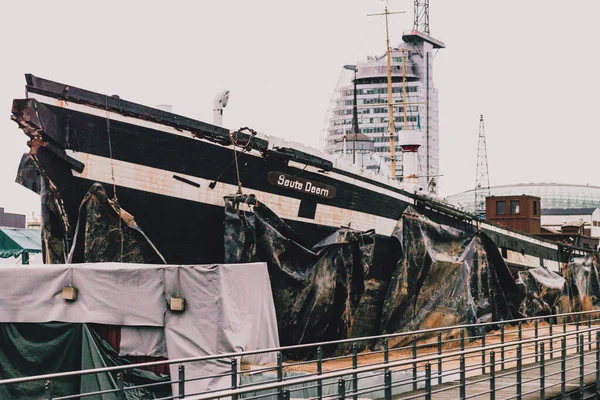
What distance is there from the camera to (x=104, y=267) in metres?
14.9

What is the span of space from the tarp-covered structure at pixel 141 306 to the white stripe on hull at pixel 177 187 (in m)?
2.94

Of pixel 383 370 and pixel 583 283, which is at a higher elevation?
pixel 583 283

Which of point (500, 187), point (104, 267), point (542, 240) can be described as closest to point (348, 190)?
point (104, 267)

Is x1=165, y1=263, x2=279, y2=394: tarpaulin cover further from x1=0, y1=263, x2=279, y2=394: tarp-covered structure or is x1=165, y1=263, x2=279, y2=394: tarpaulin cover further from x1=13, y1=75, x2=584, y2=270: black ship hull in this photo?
x1=13, y1=75, x2=584, y2=270: black ship hull

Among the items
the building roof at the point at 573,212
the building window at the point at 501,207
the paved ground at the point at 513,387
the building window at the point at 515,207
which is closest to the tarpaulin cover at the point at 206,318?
the paved ground at the point at 513,387

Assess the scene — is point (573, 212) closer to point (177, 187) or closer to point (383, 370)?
point (177, 187)

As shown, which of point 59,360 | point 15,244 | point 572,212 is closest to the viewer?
point 59,360

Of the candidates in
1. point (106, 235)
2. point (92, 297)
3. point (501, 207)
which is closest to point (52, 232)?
point (106, 235)

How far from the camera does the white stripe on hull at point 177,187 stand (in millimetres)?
17453

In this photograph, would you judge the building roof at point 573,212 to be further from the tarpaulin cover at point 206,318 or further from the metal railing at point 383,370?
the tarpaulin cover at point 206,318

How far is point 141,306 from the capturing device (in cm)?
1468

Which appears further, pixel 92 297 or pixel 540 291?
pixel 540 291

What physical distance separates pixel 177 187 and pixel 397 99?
119237 mm

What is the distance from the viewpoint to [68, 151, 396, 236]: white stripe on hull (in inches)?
687
